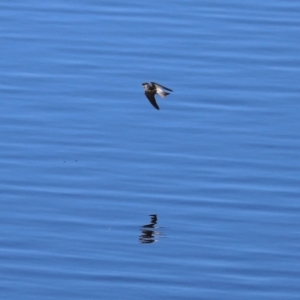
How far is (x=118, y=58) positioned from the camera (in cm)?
1593

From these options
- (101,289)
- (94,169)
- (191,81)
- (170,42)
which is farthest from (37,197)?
(170,42)

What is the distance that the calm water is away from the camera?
1111cm

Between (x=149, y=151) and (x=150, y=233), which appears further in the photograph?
(x=149, y=151)

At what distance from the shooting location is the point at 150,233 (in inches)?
466

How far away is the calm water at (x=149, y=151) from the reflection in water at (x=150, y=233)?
20mm

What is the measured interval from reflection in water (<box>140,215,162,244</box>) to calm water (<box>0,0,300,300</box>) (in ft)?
0.07

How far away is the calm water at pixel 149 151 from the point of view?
11.1 meters

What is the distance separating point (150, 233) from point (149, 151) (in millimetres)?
1791

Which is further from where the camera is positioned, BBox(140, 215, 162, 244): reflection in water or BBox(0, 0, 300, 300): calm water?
BBox(140, 215, 162, 244): reflection in water

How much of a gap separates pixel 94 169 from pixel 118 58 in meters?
3.16

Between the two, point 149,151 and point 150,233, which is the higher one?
point 149,151

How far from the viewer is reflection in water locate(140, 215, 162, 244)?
11.7m

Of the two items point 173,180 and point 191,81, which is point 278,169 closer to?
point 173,180

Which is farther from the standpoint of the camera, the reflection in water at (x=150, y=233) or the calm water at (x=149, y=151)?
the reflection in water at (x=150, y=233)
